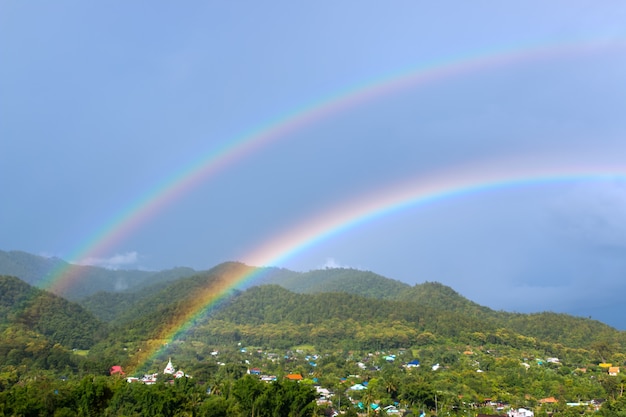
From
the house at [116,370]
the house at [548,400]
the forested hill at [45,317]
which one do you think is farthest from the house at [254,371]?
the forested hill at [45,317]

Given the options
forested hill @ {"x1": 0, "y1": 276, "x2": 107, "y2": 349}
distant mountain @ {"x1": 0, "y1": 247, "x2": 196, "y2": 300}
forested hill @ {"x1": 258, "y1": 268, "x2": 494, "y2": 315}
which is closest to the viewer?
forested hill @ {"x1": 0, "y1": 276, "x2": 107, "y2": 349}

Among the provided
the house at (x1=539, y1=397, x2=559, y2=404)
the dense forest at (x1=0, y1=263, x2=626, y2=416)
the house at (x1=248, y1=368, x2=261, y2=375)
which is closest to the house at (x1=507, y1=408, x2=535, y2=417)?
the dense forest at (x1=0, y1=263, x2=626, y2=416)

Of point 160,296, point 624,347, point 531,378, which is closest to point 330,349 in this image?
point 531,378

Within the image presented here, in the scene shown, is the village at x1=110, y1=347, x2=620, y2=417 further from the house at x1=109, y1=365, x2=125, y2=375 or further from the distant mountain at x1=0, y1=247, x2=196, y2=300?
the distant mountain at x1=0, y1=247, x2=196, y2=300

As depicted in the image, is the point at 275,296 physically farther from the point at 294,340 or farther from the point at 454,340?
the point at 454,340

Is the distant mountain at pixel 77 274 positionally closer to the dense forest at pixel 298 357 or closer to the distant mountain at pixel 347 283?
the distant mountain at pixel 347 283

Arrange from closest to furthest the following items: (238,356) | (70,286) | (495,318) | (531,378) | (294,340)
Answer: (531,378) → (238,356) → (294,340) → (495,318) → (70,286)

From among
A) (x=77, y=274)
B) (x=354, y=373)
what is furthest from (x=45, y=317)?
(x=77, y=274)
